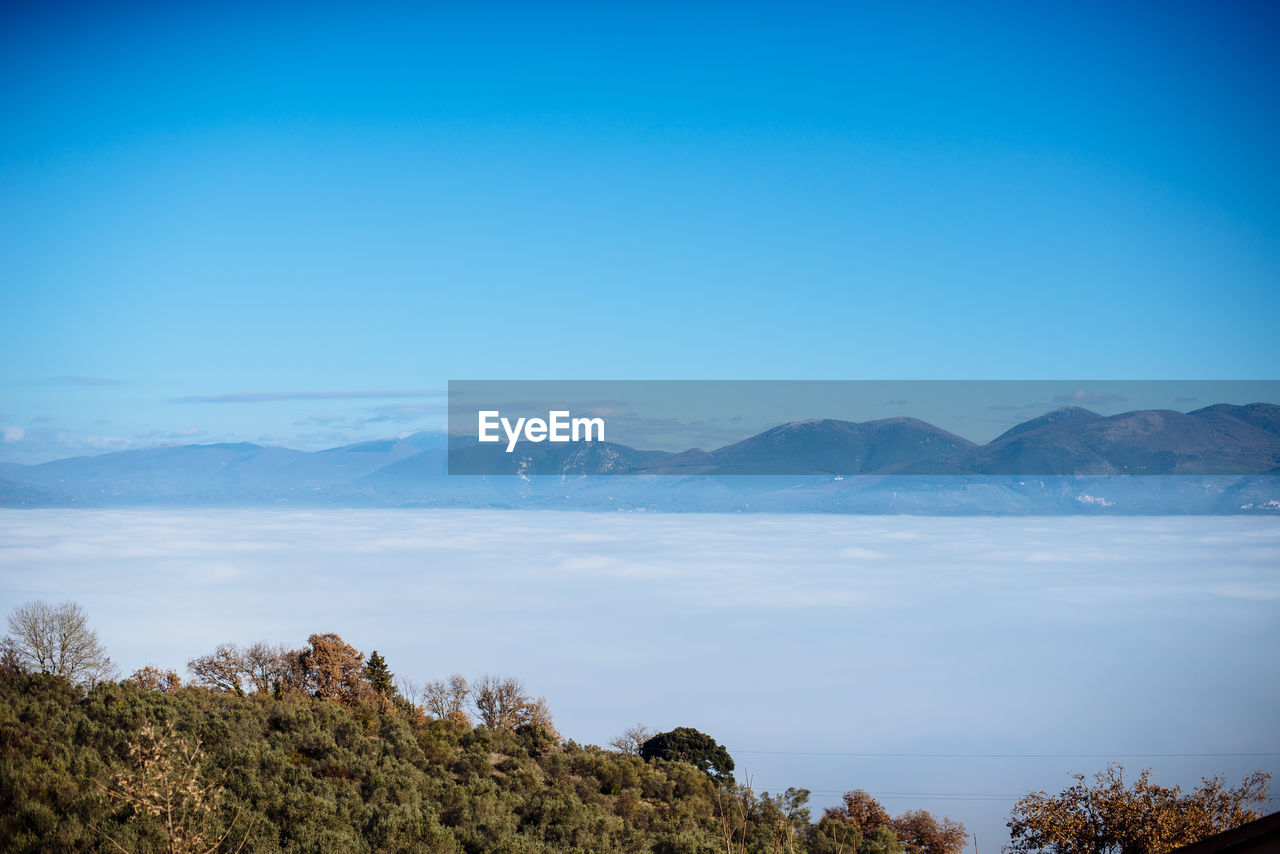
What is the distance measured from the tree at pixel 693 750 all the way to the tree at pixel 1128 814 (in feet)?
74.7

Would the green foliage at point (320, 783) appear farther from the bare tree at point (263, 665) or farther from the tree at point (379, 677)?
the bare tree at point (263, 665)

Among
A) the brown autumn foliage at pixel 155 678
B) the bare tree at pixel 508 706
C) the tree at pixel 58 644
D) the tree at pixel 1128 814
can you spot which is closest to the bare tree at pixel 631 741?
the bare tree at pixel 508 706

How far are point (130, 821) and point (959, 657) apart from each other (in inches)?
6776

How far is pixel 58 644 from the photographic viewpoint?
135 feet

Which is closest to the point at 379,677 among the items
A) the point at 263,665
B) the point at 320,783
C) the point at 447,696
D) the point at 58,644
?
the point at 447,696

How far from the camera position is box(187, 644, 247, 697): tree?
44406 mm

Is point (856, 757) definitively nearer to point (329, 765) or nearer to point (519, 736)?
point (519, 736)

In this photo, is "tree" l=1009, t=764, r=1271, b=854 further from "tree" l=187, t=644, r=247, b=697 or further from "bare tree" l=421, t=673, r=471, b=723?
"tree" l=187, t=644, r=247, b=697

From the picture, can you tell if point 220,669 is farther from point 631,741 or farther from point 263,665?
point 631,741

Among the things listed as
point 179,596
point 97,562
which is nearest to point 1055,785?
point 179,596

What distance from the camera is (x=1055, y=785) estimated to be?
107m

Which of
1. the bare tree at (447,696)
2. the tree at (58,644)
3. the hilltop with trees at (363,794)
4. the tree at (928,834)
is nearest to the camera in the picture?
the hilltop with trees at (363,794)

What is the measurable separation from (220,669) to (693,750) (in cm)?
2622

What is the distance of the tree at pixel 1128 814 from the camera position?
757 inches
